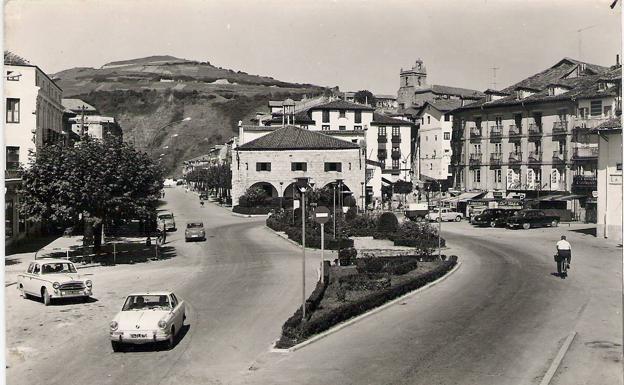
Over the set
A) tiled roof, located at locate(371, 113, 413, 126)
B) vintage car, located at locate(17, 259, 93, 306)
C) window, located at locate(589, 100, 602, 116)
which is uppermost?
tiled roof, located at locate(371, 113, 413, 126)

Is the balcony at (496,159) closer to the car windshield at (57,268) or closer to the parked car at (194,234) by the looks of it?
the parked car at (194,234)

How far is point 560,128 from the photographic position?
65.3 metres

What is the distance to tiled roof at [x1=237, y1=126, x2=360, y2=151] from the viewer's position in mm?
77494

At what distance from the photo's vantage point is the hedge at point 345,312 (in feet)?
58.6

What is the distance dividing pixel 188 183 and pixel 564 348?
140m

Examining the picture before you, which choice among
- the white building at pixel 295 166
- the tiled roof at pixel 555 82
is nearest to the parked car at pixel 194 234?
the white building at pixel 295 166

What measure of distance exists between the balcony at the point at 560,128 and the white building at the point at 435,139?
88.5 feet

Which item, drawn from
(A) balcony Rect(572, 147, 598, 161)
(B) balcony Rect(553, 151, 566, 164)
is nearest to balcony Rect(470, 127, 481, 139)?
(B) balcony Rect(553, 151, 566, 164)

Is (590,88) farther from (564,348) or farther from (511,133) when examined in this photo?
(564,348)

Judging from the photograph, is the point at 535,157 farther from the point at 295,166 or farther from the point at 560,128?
the point at 295,166

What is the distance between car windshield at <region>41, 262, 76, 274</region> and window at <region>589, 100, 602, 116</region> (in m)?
43.2

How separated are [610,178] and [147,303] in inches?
1223

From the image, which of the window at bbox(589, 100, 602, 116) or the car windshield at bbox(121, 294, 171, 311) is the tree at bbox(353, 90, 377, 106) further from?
the car windshield at bbox(121, 294, 171, 311)

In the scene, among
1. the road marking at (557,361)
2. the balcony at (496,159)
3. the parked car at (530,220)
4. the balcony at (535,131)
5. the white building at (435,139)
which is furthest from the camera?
the white building at (435,139)
